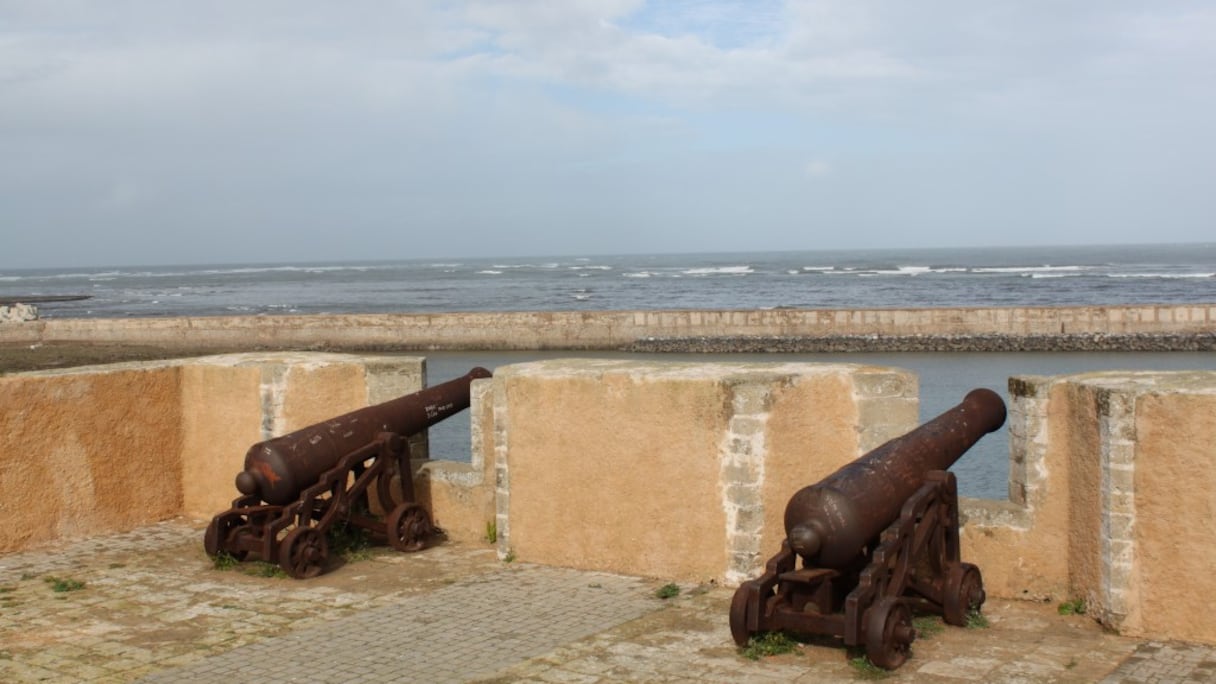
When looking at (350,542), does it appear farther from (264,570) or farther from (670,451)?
(670,451)

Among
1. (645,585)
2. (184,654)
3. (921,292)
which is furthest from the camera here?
(921,292)

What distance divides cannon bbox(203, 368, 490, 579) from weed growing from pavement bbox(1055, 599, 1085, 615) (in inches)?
157

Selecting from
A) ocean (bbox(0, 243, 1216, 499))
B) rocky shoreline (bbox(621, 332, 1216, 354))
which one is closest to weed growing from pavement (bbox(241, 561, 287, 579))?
ocean (bbox(0, 243, 1216, 499))

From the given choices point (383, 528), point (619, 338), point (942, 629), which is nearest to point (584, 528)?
point (383, 528)

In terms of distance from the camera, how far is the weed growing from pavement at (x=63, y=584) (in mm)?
6902

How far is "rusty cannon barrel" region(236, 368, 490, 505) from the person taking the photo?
720 cm

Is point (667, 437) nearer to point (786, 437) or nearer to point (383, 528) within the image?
point (786, 437)

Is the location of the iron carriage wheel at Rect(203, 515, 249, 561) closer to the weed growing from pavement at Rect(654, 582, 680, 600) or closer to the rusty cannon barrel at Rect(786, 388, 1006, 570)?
the weed growing from pavement at Rect(654, 582, 680, 600)

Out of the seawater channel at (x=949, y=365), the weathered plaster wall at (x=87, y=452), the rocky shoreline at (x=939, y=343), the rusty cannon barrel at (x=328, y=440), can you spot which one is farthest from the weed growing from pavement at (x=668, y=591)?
the rocky shoreline at (x=939, y=343)

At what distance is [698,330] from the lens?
42.0 meters

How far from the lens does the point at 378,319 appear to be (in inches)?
1766

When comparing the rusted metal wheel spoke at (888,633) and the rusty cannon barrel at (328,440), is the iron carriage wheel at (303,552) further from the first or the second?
the rusted metal wheel spoke at (888,633)

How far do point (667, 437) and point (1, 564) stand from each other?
14.6ft

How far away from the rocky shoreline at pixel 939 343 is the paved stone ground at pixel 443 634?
32.4 m
